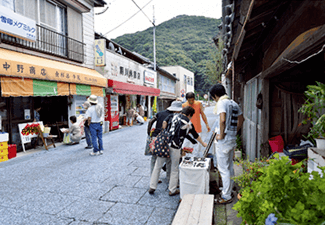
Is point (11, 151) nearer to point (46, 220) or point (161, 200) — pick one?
point (46, 220)

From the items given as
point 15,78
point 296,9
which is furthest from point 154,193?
point 15,78

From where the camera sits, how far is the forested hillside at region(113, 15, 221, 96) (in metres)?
50.5

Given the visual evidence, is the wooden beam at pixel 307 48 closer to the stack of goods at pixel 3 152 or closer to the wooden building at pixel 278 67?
the wooden building at pixel 278 67

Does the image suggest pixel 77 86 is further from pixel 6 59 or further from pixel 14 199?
pixel 14 199

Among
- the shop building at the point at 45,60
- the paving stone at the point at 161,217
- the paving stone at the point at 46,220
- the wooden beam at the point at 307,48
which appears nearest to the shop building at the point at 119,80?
the shop building at the point at 45,60

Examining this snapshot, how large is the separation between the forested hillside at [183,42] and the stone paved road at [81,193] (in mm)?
42910

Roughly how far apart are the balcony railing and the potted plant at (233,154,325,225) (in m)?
9.01

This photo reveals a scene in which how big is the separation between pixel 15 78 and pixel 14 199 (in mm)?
4421

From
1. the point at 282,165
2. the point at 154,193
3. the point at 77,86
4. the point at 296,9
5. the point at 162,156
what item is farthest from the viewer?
the point at 77,86

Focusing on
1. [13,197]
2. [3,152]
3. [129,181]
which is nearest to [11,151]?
[3,152]

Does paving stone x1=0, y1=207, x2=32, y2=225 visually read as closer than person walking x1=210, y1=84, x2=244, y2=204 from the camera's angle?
Yes

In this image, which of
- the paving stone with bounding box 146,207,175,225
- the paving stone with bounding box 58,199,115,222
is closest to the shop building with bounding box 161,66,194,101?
the paving stone with bounding box 58,199,115,222

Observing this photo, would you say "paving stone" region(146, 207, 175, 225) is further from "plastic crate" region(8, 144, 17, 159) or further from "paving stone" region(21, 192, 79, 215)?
"plastic crate" region(8, 144, 17, 159)

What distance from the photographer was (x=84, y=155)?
7.84 metres
